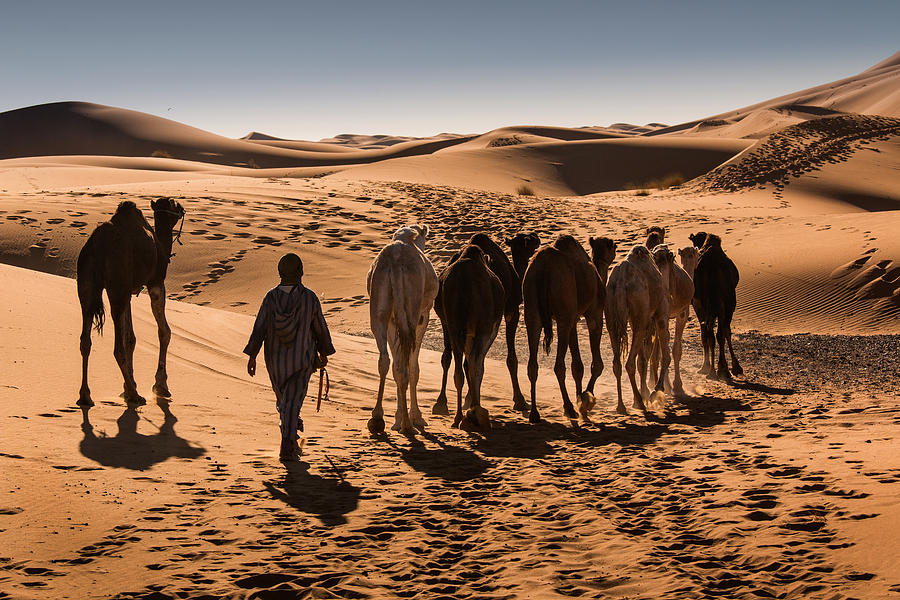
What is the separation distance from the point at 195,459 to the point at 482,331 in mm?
3439

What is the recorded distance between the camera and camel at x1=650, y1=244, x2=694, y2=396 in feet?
36.4

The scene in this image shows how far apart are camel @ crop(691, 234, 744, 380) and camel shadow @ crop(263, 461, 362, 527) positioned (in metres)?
7.57

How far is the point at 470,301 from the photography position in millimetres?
8805

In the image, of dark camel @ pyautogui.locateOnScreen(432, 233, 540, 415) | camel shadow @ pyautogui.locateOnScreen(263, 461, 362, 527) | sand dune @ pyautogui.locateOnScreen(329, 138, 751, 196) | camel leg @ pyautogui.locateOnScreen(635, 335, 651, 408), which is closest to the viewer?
camel shadow @ pyautogui.locateOnScreen(263, 461, 362, 527)

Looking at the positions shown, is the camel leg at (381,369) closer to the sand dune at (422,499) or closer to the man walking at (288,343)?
the sand dune at (422,499)

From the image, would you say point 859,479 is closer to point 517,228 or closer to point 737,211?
point 517,228

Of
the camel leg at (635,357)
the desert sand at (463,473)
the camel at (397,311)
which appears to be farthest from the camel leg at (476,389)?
the camel leg at (635,357)

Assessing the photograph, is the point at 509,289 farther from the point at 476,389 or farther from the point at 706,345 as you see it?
the point at 706,345

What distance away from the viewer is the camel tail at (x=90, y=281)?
7.95 m

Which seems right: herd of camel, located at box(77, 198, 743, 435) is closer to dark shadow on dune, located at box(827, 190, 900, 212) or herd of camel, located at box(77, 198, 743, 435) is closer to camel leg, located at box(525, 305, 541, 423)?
camel leg, located at box(525, 305, 541, 423)

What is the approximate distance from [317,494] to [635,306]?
18.3 feet

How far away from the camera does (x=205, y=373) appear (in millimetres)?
9992

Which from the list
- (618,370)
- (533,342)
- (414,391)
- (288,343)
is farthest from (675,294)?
(288,343)

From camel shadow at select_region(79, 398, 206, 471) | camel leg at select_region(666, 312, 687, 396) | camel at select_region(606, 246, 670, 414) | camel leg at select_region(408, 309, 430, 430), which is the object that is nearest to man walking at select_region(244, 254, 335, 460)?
camel shadow at select_region(79, 398, 206, 471)
